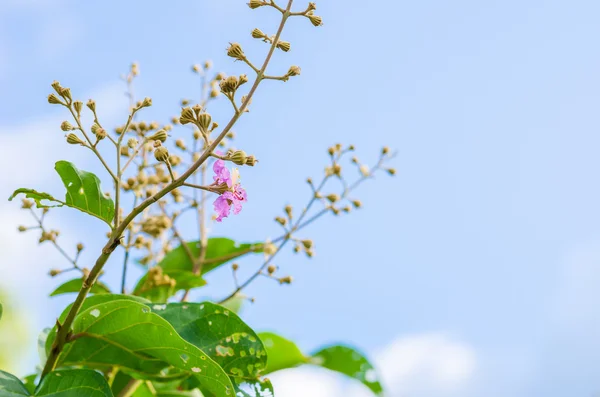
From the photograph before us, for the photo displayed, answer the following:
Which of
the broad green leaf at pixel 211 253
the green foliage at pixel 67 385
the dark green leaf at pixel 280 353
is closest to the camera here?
the green foliage at pixel 67 385

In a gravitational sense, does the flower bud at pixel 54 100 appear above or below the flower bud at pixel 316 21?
below

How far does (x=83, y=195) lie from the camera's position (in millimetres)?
1482

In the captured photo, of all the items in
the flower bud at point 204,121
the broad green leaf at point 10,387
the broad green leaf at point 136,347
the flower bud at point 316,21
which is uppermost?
the flower bud at point 316,21

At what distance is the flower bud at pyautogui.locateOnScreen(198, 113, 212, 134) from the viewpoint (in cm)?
136

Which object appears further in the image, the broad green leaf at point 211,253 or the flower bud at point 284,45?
the broad green leaf at point 211,253

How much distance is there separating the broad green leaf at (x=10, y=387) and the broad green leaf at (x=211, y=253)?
3.96ft

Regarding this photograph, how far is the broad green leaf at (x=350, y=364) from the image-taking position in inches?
104

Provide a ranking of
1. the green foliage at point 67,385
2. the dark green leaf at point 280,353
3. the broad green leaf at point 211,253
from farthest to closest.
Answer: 1. the broad green leaf at point 211,253
2. the dark green leaf at point 280,353
3. the green foliage at point 67,385

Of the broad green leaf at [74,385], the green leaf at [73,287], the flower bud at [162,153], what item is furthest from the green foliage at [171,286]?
the flower bud at [162,153]

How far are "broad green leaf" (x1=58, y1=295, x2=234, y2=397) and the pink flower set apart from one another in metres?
0.28

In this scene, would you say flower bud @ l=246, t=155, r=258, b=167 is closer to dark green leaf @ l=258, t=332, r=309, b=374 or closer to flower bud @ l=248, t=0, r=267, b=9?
flower bud @ l=248, t=0, r=267, b=9

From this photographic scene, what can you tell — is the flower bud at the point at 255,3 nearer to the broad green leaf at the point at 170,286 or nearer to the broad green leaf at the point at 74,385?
the broad green leaf at the point at 74,385

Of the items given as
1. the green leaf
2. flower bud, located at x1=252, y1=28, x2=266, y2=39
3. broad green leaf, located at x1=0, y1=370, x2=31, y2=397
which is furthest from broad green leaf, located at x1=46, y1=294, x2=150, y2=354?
flower bud, located at x1=252, y1=28, x2=266, y2=39

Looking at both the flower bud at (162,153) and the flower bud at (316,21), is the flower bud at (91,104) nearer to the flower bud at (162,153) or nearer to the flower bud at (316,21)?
the flower bud at (162,153)
